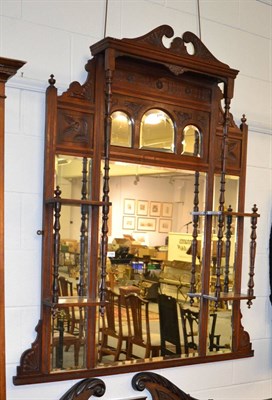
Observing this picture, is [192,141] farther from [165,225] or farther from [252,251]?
[252,251]

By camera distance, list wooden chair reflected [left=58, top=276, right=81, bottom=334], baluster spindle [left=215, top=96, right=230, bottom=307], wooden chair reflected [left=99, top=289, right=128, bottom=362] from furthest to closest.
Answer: baluster spindle [left=215, top=96, right=230, bottom=307] → wooden chair reflected [left=99, top=289, right=128, bottom=362] → wooden chair reflected [left=58, top=276, right=81, bottom=334]

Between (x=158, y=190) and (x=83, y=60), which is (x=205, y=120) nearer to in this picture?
(x=158, y=190)

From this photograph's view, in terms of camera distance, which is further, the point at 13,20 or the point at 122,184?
the point at 122,184

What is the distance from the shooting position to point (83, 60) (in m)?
2.00

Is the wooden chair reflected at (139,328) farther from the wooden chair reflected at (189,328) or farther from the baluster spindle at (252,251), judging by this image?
the baluster spindle at (252,251)

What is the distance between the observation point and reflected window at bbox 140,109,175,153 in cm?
213

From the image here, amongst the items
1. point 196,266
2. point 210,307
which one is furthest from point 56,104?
point 210,307

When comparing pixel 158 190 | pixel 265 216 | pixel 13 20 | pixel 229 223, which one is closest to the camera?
pixel 13 20

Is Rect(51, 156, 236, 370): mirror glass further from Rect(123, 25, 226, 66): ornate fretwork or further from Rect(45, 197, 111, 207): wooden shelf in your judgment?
Rect(123, 25, 226, 66): ornate fretwork

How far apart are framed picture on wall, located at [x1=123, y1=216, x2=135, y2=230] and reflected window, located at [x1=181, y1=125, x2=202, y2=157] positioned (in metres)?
0.40

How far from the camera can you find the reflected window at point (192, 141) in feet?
7.32

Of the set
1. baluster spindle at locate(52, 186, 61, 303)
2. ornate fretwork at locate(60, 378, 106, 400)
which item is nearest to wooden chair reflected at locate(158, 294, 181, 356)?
ornate fretwork at locate(60, 378, 106, 400)

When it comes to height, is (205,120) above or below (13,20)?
below

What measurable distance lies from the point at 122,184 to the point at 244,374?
114cm
